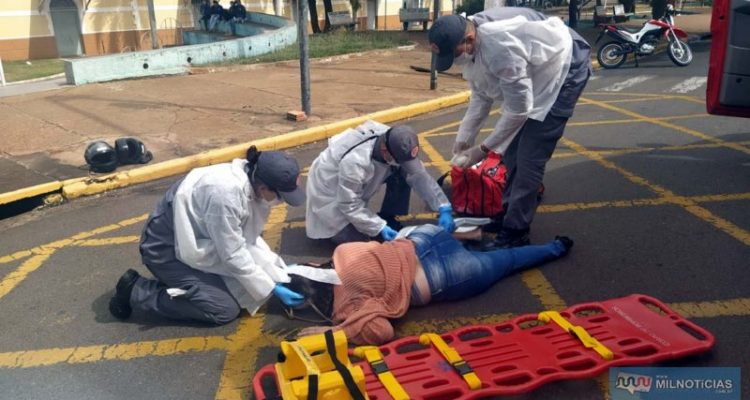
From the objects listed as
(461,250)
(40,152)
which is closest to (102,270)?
(461,250)

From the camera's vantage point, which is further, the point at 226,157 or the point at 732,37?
the point at 226,157

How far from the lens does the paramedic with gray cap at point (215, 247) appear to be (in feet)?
10.2

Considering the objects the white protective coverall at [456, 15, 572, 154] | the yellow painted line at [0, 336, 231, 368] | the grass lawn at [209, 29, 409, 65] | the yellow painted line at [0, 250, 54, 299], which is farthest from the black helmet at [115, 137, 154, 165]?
the grass lawn at [209, 29, 409, 65]

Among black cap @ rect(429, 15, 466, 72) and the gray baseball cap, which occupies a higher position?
black cap @ rect(429, 15, 466, 72)

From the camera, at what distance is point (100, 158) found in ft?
19.3

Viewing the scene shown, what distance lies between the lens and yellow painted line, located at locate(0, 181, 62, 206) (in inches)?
207

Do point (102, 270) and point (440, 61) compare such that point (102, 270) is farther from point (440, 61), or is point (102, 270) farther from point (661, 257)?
point (661, 257)

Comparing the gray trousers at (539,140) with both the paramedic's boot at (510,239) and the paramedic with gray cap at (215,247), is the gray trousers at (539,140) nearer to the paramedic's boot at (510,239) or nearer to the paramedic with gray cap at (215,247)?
the paramedic's boot at (510,239)

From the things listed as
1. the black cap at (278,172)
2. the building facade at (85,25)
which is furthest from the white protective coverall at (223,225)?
the building facade at (85,25)

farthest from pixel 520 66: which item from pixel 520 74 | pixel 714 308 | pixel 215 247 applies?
pixel 215 247

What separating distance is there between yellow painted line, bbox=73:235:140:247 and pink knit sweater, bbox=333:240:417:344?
215 cm

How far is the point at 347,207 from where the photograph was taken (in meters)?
3.97

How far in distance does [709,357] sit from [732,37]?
97.8 inches

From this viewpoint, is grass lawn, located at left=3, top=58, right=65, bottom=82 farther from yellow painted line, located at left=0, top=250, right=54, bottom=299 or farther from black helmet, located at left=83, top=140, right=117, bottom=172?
yellow painted line, located at left=0, top=250, right=54, bottom=299
